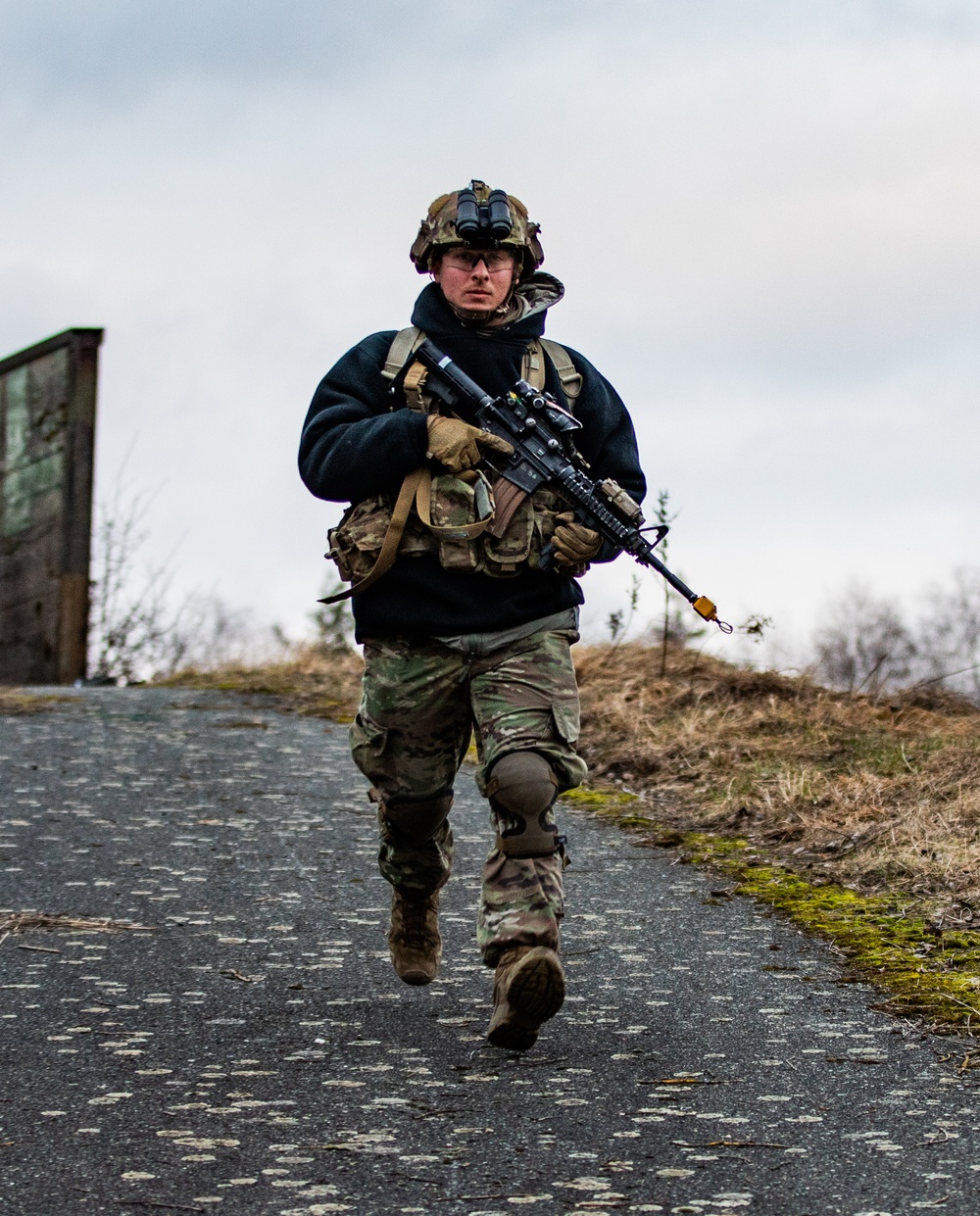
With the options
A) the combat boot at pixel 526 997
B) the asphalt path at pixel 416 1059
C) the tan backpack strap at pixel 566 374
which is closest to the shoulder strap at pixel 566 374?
the tan backpack strap at pixel 566 374

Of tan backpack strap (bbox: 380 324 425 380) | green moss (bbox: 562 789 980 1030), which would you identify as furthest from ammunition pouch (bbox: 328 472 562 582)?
green moss (bbox: 562 789 980 1030)

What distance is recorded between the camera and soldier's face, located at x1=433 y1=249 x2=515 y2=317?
169 inches

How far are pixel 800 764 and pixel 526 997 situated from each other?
4.30 m

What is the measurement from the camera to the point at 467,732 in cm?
434

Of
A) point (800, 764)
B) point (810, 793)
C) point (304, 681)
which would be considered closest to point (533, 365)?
point (810, 793)

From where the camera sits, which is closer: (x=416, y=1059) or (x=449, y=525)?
(x=416, y=1059)

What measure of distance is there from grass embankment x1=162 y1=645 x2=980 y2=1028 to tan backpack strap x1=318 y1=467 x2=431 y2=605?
1736 millimetres

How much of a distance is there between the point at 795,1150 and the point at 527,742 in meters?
1.23

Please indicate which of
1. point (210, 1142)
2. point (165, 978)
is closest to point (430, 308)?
point (165, 978)

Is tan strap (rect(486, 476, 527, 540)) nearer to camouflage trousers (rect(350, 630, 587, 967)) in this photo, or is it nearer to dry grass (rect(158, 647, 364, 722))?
camouflage trousers (rect(350, 630, 587, 967))

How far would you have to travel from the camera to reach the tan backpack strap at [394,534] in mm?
4137

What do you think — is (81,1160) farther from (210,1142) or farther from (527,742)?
(527,742)

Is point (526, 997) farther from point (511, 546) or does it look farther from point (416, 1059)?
point (511, 546)

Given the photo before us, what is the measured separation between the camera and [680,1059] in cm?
376
